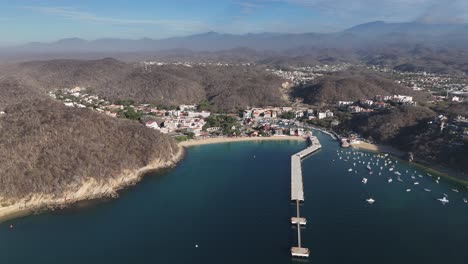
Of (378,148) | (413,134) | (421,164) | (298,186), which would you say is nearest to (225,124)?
(378,148)

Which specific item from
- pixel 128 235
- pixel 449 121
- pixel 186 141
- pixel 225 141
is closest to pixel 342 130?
pixel 449 121

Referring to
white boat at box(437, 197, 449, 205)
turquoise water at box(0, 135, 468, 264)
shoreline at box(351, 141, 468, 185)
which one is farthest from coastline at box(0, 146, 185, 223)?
shoreline at box(351, 141, 468, 185)

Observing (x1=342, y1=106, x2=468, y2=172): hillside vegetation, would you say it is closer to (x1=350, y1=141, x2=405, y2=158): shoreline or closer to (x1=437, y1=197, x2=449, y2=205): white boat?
(x1=350, y1=141, x2=405, y2=158): shoreline

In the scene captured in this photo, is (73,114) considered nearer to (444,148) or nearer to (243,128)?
(243,128)

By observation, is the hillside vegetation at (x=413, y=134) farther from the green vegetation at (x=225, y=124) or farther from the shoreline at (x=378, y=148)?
the green vegetation at (x=225, y=124)

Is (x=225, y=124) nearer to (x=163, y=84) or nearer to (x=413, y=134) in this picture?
(x=413, y=134)
